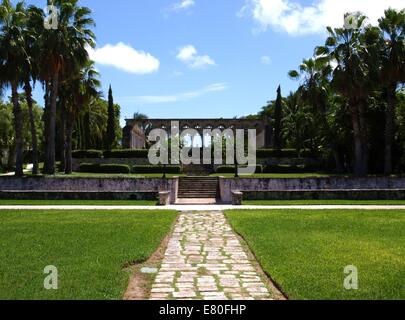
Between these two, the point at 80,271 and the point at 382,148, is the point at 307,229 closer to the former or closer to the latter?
the point at 80,271

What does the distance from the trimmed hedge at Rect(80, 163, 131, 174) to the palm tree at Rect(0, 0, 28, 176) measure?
14.4 meters

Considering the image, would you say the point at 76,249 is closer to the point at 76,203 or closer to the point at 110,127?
the point at 76,203

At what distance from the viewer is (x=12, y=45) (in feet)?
96.8

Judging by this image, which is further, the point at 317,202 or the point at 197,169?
the point at 197,169

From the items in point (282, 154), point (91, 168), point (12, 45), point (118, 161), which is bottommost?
point (91, 168)

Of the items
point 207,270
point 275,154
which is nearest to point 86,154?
point 275,154

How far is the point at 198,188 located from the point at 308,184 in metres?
6.51

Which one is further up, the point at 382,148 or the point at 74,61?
the point at 74,61

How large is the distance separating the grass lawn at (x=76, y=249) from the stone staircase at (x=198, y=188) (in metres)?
12.3

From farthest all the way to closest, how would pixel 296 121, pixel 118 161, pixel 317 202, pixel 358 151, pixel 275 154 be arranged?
1. pixel 296 121
2. pixel 275 154
3. pixel 118 161
4. pixel 358 151
5. pixel 317 202

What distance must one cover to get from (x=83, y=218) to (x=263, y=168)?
31981 mm

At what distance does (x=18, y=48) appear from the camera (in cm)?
2978

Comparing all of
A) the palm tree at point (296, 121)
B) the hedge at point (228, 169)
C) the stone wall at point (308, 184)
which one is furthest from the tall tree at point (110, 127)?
the stone wall at point (308, 184)

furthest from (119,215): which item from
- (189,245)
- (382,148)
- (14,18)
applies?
(382,148)
